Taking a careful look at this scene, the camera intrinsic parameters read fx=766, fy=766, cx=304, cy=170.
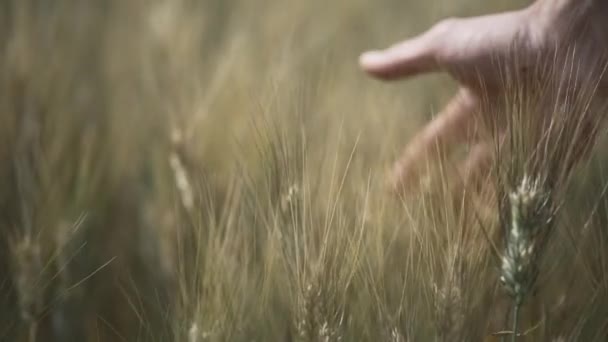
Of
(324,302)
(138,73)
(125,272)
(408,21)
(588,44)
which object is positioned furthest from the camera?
(408,21)

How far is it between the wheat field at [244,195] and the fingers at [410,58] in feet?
0.15

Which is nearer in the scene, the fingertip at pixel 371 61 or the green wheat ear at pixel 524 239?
the green wheat ear at pixel 524 239

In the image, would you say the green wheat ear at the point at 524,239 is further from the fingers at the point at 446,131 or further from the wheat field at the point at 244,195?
the fingers at the point at 446,131

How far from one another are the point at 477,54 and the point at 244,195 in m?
0.30

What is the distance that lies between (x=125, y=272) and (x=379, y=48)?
60 centimetres

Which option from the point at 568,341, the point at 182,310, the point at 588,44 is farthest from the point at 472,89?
the point at 182,310

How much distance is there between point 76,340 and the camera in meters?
0.84

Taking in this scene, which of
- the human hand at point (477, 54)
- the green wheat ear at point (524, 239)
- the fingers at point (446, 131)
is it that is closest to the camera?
the green wheat ear at point (524, 239)

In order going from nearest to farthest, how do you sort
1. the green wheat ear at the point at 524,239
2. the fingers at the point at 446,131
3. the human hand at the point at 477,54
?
the green wheat ear at the point at 524,239 → the human hand at the point at 477,54 → the fingers at the point at 446,131

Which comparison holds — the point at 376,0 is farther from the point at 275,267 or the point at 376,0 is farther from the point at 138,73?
the point at 275,267

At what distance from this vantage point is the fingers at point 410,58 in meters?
0.87

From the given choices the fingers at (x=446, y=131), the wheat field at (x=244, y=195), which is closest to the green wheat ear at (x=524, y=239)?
the wheat field at (x=244, y=195)

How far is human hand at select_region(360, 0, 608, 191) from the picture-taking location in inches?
28.7

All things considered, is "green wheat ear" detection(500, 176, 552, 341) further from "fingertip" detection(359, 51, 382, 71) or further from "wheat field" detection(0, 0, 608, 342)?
"fingertip" detection(359, 51, 382, 71)
